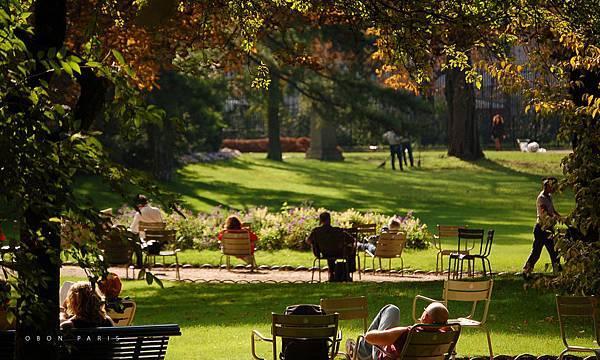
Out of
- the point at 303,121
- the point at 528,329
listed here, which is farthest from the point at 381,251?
the point at 303,121

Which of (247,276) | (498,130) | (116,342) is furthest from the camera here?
(498,130)

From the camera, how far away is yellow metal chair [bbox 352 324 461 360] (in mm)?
9242

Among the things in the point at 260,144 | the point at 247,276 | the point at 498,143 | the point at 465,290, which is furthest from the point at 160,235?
the point at 260,144

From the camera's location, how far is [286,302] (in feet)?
56.6

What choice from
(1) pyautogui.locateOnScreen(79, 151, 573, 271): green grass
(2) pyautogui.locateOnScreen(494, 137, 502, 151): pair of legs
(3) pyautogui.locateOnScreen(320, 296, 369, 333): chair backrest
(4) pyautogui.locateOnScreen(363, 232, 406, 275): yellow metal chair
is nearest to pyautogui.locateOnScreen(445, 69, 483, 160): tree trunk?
(1) pyautogui.locateOnScreen(79, 151, 573, 271): green grass

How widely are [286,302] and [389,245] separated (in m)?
3.97

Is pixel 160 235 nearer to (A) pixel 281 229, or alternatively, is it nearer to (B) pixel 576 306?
(A) pixel 281 229

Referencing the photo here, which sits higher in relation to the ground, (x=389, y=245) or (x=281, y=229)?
(x=389, y=245)

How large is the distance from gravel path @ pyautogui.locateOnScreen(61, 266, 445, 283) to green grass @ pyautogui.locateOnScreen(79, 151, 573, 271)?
2.07 meters

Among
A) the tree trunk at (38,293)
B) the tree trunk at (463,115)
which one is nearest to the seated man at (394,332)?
the tree trunk at (38,293)

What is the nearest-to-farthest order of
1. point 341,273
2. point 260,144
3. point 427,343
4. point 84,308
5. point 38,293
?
1. point 38,293
2. point 427,343
3. point 84,308
4. point 341,273
5. point 260,144

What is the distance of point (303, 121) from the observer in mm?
63938

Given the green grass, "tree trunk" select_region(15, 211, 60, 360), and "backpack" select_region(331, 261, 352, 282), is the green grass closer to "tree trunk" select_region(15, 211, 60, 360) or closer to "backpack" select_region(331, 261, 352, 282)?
"backpack" select_region(331, 261, 352, 282)

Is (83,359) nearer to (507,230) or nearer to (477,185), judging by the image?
Result: (507,230)
